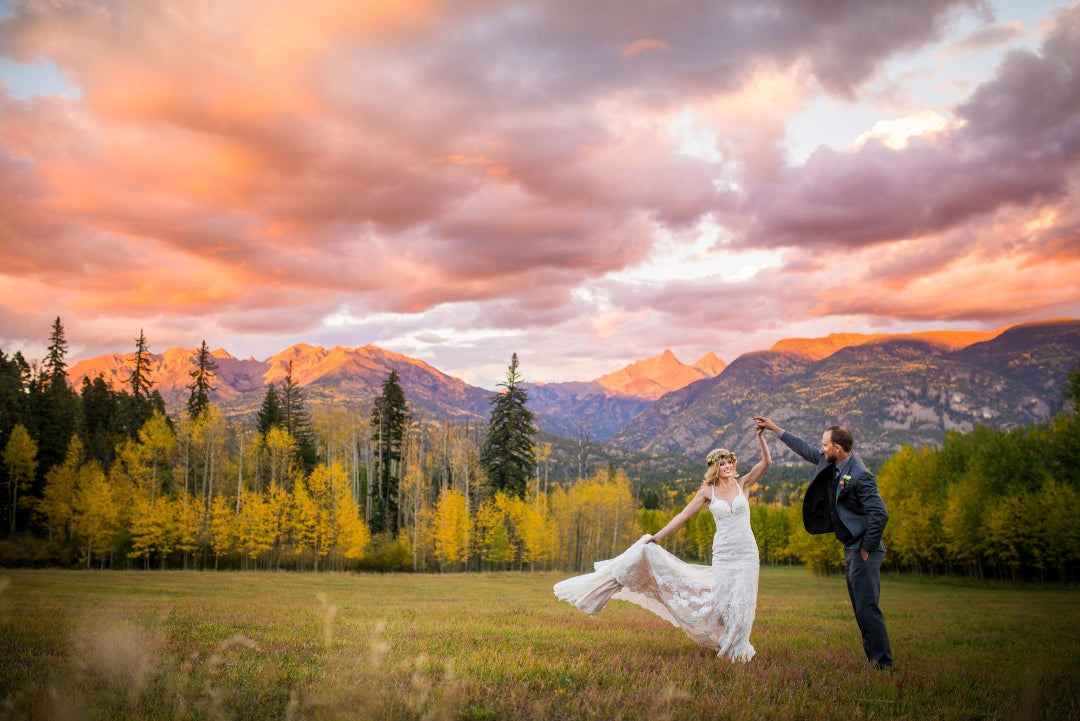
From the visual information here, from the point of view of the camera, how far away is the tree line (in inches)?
2021

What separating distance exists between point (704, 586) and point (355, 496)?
6714 centimetres

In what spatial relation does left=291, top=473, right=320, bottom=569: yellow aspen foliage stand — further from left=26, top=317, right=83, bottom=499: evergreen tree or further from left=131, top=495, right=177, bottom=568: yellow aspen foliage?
left=26, top=317, right=83, bottom=499: evergreen tree

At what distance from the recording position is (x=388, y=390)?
231 feet

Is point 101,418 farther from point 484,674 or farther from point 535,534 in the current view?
point 484,674

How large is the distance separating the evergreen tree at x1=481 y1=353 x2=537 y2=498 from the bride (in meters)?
58.1

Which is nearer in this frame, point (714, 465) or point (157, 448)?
point (714, 465)

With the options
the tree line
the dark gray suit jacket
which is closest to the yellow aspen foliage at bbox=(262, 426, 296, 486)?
the tree line

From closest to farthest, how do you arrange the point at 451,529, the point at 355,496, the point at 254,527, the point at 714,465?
1. the point at 714,465
2. the point at 254,527
3. the point at 451,529
4. the point at 355,496

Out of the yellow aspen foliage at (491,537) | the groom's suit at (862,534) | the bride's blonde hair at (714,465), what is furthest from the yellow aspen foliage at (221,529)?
the groom's suit at (862,534)

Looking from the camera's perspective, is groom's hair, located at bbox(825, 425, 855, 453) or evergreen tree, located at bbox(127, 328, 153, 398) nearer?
groom's hair, located at bbox(825, 425, 855, 453)

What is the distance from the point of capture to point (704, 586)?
31.6ft

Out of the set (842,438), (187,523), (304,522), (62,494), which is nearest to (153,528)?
(187,523)

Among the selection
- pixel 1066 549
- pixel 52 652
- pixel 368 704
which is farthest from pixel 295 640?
pixel 1066 549

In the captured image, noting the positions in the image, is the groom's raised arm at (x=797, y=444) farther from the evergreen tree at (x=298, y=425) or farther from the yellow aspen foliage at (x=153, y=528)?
the evergreen tree at (x=298, y=425)
